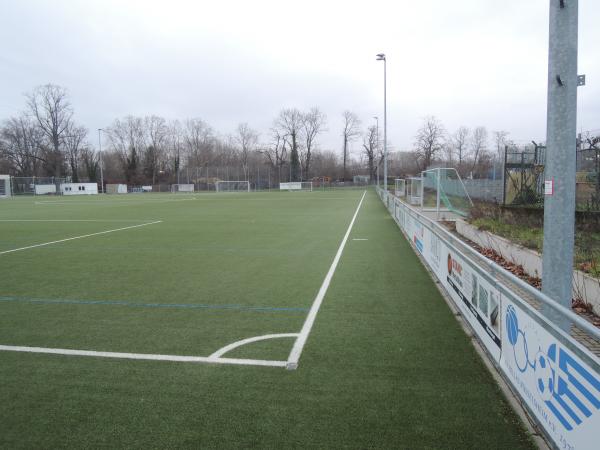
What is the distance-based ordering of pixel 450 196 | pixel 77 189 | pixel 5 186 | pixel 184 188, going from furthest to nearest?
pixel 184 188 < pixel 77 189 < pixel 5 186 < pixel 450 196

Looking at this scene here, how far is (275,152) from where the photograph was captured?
110750 mm

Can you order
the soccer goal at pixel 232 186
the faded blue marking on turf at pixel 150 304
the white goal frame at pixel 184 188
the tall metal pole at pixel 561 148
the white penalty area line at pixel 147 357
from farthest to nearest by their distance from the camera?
1. the soccer goal at pixel 232 186
2. the white goal frame at pixel 184 188
3. the faded blue marking on turf at pixel 150 304
4. the white penalty area line at pixel 147 357
5. the tall metal pole at pixel 561 148

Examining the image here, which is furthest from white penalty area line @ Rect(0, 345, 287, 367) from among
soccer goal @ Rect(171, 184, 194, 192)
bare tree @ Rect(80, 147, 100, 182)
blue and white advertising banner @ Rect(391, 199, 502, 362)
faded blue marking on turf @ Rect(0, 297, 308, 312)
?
bare tree @ Rect(80, 147, 100, 182)

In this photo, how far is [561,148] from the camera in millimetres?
3293

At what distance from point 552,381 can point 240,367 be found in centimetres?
299

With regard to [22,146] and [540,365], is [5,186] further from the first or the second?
[540,365]

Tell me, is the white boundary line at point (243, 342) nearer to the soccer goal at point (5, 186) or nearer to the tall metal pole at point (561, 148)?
the tall metal pole at point (561, 148)

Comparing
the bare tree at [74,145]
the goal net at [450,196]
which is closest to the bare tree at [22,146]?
the bare tree at [74,145]

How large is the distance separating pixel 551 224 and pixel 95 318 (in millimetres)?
6047

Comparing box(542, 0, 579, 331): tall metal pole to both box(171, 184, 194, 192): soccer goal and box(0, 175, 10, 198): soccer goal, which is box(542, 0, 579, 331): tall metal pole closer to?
box(0, 175, 10, 198): soccer goal

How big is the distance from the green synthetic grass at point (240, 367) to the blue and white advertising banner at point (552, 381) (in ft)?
1.38

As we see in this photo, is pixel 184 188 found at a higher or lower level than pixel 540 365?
higher

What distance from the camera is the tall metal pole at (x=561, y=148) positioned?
10.7 ft

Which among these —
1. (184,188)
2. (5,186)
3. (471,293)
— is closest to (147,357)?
(471,293)
